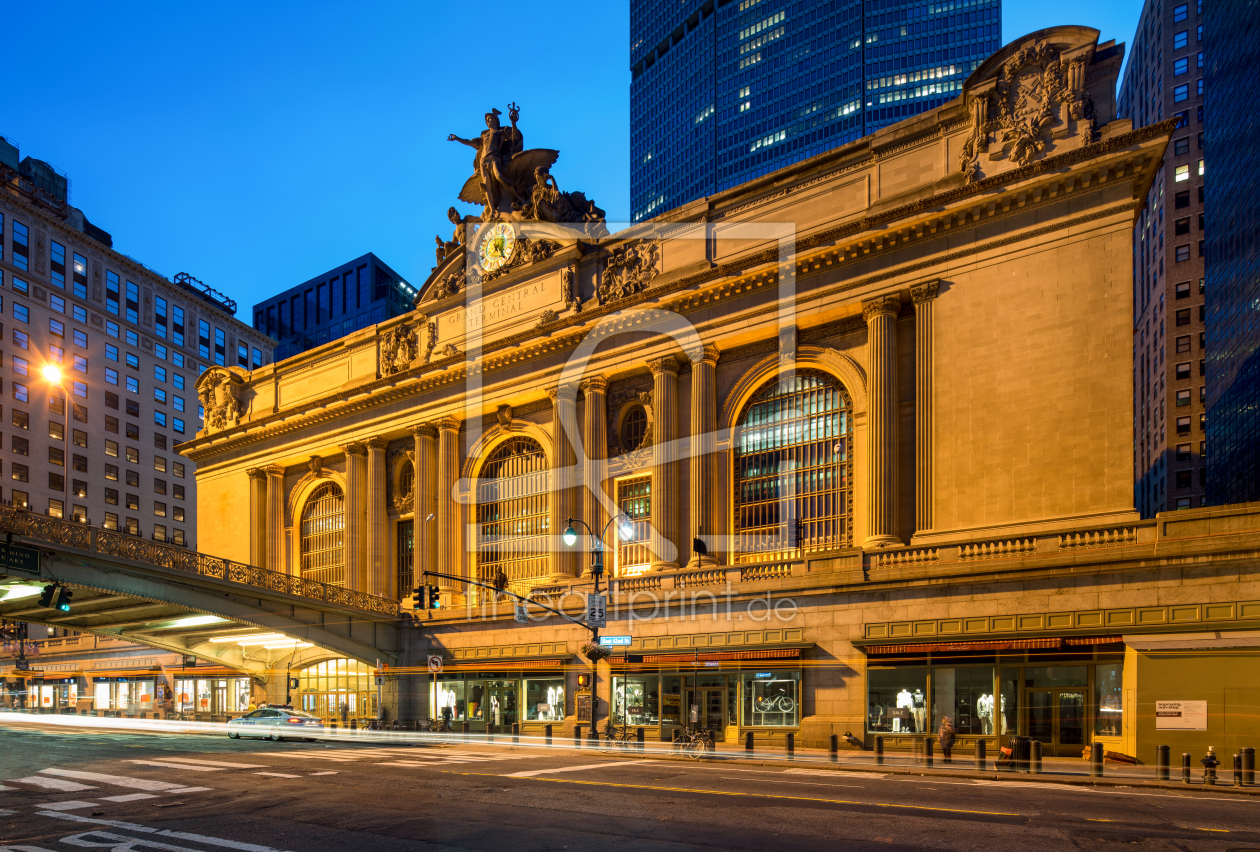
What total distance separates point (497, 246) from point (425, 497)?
47.6 ft

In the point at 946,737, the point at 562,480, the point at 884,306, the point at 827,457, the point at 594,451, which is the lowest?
the point at 946,737

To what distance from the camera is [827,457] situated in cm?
3653

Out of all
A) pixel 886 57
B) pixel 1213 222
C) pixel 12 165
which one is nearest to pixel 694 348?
pixel 1213 222

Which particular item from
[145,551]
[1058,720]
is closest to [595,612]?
[1058,720]

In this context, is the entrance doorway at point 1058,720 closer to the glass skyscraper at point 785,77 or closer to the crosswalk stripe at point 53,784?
the crosswalk stripe at point 53,784

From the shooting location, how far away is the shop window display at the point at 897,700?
1136 inches

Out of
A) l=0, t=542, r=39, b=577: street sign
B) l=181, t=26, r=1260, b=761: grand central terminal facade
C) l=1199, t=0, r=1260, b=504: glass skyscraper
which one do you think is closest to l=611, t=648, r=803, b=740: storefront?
l=181, t=26, r=1260, b=761: grand central terminal facade

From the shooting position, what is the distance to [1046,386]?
101 feet

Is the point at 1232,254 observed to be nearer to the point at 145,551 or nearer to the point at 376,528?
the point at 376,528

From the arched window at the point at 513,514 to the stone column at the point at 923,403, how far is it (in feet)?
63.1

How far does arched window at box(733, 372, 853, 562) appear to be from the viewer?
3591cm

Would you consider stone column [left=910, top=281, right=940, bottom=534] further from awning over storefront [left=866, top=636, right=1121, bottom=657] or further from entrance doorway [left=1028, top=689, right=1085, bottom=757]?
entrance doorway [left=1028, top=689, right=1085, bottom=757]


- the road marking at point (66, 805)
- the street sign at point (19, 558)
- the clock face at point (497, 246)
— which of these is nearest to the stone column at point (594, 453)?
the clock face at point (497, 246)

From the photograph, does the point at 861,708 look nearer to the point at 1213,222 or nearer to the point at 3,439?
the point at 1213,222
